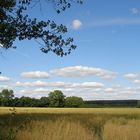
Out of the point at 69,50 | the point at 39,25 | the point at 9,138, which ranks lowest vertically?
the point at 9,138

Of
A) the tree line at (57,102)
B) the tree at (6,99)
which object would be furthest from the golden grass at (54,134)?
the tree line at (57,102)

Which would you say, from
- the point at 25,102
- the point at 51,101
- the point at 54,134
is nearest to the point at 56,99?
the point at 51,101

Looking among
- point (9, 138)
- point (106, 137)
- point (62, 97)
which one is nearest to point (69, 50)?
point (106, 137)

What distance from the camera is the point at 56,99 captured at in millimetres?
123438

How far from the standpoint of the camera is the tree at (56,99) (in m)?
122

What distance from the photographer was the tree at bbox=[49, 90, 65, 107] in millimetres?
121625

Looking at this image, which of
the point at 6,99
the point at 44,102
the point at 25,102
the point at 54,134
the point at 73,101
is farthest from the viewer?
the point at 73,101

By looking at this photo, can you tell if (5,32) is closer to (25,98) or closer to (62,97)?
(25,98)

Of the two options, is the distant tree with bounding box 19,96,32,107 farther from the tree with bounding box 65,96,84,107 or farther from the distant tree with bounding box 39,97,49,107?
the tree with bounding box 65,96,84,107

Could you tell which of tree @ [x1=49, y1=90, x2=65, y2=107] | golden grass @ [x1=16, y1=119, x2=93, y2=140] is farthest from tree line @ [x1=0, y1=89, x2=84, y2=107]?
golden grass @ [x1=16, y1=119, x2=93, y2=140]

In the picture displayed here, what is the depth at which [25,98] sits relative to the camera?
11850 centimetres

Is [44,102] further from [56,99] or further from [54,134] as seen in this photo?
[54,134]

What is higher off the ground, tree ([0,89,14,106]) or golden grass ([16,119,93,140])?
tree ([0,89,14,106])

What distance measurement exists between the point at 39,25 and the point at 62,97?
10898 centimetres
